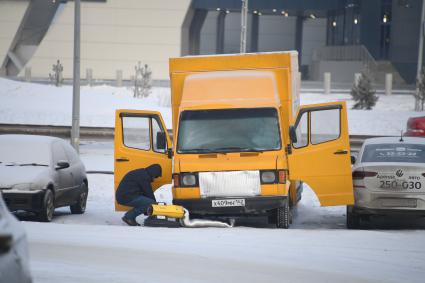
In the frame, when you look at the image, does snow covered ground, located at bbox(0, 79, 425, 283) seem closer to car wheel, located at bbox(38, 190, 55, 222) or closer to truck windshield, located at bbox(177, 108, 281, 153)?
A: car wheel, located at bbox(38, 190, 55, 222)

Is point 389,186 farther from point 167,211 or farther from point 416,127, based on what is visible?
point 416,127

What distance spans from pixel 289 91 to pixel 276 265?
5883 mm

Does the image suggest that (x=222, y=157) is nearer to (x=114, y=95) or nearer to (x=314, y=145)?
(x=314, y=145)

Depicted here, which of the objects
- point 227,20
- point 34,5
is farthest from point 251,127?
point 227,20

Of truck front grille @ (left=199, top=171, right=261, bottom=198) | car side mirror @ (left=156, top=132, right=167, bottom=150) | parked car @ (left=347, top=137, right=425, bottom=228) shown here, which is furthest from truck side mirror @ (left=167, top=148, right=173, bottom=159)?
parked car @ (left=347, top=137, right=425, bottom=228)

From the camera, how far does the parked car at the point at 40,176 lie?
16609 mm

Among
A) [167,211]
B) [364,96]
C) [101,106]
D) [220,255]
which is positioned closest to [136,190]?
[167,211]

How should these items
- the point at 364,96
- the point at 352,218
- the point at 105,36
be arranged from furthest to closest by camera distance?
the point at 105,36
the point at 364,96
the point at 352,218

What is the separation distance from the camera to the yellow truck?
15.6 m

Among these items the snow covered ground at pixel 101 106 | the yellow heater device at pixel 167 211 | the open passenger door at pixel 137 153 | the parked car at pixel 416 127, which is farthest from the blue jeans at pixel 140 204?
the snow covered ground at pixel 101 106

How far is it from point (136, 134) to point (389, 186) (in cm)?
1793

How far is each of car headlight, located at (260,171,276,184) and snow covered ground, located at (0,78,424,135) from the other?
21.3 m

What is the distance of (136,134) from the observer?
32.9m

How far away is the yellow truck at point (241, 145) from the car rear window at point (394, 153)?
0.79 metres
